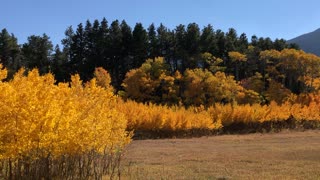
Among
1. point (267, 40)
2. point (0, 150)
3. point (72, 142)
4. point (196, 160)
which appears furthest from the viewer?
point (267, 40)

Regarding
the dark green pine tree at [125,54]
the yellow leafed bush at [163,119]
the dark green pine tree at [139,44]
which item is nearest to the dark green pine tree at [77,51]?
the dark green pine tree at [125,54]

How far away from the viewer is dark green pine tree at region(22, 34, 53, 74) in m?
82.6

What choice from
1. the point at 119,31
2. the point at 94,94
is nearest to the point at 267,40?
the point at 119,31

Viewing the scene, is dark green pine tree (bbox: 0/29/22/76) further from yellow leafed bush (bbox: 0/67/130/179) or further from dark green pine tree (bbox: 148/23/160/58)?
yellow leafed bush (bbox: 0/67/130/179)

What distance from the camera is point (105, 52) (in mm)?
87125

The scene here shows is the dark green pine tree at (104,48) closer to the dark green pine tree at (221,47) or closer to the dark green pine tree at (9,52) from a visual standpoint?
the dark green pine tree at (9,52)

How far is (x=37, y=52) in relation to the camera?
83938mm

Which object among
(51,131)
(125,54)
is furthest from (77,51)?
(51,131)

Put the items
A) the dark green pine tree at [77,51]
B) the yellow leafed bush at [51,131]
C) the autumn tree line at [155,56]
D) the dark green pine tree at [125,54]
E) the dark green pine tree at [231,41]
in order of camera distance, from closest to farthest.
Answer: the yellow leafed bush at [51,131]
the autumn tree line at [155,56]
the dark green pine tree at [77,51]
the dark green pine tree at [125,54]
the dark green pine tree at [231,41]

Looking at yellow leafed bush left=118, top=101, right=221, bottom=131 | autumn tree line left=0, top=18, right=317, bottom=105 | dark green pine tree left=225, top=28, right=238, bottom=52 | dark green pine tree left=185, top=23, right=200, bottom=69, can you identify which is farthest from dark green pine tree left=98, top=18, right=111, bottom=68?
yellow leafed bush left=118, top=101, right=221, bottom=131

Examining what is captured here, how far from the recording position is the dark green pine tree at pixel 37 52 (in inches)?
3253

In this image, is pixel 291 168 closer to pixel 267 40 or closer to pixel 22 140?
pixel 22 140

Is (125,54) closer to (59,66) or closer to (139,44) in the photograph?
(139,44)

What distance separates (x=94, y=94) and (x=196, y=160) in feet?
35.3
